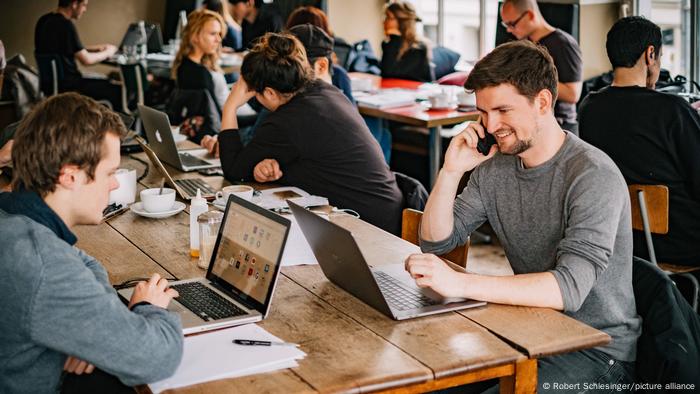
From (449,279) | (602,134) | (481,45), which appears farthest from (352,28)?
(449,279)

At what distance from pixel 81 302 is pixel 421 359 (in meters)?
0.64

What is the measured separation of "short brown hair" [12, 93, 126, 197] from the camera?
1657 millimetres

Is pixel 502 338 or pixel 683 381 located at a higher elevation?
pixel 502 338

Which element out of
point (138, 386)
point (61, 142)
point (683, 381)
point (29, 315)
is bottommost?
point (683, 381)

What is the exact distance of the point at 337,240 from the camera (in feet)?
6.24

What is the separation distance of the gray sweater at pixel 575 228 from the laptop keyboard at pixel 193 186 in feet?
3.40

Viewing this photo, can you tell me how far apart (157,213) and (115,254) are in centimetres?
36

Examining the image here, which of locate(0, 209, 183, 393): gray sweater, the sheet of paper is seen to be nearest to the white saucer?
the sheet of paper

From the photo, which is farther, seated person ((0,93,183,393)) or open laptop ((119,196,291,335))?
open laptop ((119,196,291,335))

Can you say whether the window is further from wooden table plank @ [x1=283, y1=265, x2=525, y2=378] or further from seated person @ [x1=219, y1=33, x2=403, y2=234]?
wooden table plank @ [x1=283, y1=265, x2=525, y2=378]

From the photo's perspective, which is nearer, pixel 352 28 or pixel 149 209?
pixel 149 209

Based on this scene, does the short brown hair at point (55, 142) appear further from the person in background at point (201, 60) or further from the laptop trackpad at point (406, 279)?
the person in background at point (201, 60)

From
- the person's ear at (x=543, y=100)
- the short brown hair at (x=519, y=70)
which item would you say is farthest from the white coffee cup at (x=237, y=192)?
the person's ear at (x=543, y=100)

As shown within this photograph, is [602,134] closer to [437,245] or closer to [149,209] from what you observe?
[437,245]
